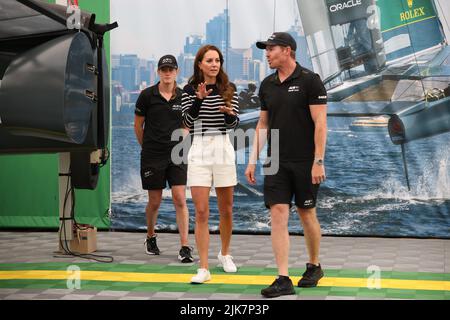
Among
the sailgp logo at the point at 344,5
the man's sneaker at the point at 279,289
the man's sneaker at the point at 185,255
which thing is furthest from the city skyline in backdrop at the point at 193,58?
the man's sneaker at the point at 279,289

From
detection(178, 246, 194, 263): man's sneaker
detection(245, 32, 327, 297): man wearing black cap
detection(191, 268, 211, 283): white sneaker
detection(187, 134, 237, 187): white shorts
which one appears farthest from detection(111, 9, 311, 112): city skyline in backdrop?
detection(191, 268, 211, 283): white sneaker

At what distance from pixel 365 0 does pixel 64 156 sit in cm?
340

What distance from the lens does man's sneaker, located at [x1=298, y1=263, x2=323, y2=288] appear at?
5898 mm

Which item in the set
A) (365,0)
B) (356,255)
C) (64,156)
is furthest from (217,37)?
(356,255)

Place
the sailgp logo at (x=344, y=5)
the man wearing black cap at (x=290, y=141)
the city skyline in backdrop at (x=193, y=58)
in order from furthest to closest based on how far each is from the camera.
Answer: the city skyline in backdrop at (x=193, y=58)
the sailgp logo at (x=344, y=5)
the man wearing black cap at (x=290, y=141)

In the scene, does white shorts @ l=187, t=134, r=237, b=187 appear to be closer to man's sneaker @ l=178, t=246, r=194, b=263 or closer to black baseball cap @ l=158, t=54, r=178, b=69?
man's sneaker @ l=178, t=246, r=194, b=263

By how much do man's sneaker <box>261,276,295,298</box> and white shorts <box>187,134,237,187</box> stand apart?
97 centimetres

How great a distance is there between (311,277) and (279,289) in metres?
0.46

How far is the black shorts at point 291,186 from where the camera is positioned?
568 centimetres

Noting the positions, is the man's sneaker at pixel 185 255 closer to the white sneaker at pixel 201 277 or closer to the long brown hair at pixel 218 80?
the white sneaker at pixel 201 277

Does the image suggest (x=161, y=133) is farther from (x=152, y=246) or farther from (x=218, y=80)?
(x=218, y=80)

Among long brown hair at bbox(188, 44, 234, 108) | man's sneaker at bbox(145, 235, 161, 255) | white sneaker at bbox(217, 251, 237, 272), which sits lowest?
white sneaker at bbox(217, 251, 237, 272)

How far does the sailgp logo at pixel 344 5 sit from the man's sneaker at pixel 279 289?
3.93 metres

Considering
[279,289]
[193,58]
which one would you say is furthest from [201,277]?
[193,58]
